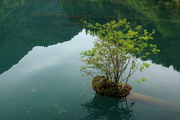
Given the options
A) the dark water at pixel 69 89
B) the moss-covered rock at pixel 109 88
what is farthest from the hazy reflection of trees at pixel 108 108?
the moss-covered rock at pixel 109 88

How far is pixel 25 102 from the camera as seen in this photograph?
16219mm

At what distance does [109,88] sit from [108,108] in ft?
5.07

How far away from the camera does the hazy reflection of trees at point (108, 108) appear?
563 inches

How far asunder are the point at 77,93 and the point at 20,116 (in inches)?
195

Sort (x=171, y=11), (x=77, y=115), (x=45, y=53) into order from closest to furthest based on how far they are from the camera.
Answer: (x=77, y=115) → (x=45, y=53) → (x=171, y=11)

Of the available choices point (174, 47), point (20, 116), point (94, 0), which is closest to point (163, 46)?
point (174, 47)

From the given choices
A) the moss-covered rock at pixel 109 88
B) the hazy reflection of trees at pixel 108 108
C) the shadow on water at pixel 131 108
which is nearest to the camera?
the shadow on water at pixel 131 108

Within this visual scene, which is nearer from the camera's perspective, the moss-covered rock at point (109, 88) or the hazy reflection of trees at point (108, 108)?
the hazy reflection of trees at point (108, 108)

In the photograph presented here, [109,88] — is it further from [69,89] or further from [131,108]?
[69,89]

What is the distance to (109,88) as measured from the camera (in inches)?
615

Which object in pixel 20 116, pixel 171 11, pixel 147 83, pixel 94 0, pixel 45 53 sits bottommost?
pixel 20 116

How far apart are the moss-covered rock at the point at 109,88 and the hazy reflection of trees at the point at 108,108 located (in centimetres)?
44

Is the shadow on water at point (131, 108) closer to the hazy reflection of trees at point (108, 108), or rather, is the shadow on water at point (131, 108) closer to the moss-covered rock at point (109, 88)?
the hazy reflection of trees at point (108, 108)

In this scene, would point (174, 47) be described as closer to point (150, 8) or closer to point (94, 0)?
point (150, 8)
